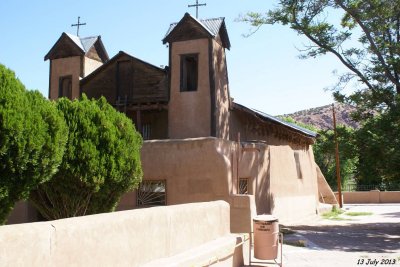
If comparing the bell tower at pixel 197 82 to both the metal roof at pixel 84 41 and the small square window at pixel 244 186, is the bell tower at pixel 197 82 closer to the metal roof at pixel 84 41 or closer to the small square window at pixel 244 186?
the small square window at pixel 244 186

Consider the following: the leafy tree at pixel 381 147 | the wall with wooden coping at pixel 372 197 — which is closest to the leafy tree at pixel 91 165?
the leafy tree at pixel 381 147

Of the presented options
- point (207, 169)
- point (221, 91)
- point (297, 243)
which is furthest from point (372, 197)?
point (207, 169)

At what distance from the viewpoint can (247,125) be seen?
853 inches

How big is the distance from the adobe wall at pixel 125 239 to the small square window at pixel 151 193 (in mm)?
6005

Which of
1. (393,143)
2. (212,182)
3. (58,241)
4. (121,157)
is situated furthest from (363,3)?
(58,241)

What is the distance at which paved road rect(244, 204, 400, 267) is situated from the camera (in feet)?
34.8

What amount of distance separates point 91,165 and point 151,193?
19.2 ft

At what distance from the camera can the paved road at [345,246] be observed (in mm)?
10594

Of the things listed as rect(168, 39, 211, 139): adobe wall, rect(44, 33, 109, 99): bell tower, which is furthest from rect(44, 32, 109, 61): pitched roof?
rect(168, 39, 211, 139): adobe wall

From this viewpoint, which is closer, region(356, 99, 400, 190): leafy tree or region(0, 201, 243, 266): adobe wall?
region(0, 201, 243, 266): adobe wall

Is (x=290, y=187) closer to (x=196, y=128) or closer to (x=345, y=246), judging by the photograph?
(x=196, y=128)

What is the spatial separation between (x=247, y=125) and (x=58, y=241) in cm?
1772

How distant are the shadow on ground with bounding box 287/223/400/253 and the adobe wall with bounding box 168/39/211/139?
6.24 metres

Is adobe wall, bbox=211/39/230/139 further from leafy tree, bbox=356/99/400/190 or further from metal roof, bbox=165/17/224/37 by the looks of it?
leafy tree, bbox=356/99/400/190
